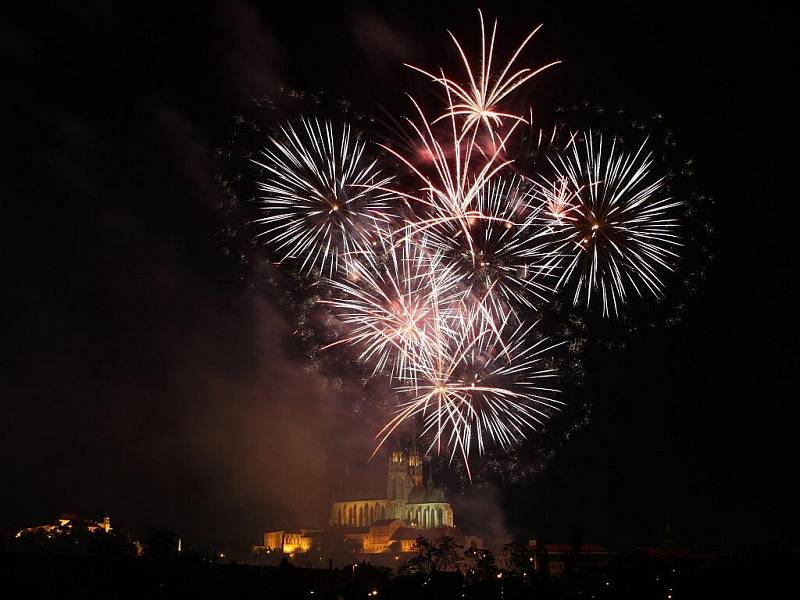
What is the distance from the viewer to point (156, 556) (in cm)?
6519

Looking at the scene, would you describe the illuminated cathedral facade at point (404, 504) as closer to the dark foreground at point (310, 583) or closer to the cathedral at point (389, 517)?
the cathedral at point (389, 517)

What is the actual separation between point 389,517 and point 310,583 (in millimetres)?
80391

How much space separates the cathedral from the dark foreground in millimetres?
65577

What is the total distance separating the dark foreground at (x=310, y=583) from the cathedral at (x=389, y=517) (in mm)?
65577

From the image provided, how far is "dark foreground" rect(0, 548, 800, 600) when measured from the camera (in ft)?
155

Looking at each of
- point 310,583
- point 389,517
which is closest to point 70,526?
point 389,517

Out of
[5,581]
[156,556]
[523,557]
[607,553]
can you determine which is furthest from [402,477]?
[5,581]

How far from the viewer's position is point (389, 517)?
138m

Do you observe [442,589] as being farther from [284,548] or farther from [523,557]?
[284,548]

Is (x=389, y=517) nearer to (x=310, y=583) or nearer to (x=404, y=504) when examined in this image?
(x=404, y=504)

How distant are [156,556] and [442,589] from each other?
2259 cm

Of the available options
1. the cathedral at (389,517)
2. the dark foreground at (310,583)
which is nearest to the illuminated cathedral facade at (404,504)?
the cathedral at (389,517)

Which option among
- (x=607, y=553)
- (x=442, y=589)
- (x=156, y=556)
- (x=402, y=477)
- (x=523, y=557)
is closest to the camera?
(x=442, y=589)

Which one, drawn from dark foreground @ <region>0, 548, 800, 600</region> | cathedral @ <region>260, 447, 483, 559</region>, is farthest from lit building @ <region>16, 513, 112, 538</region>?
dark foreground @ <region>0, 548, 800, 600</region>
